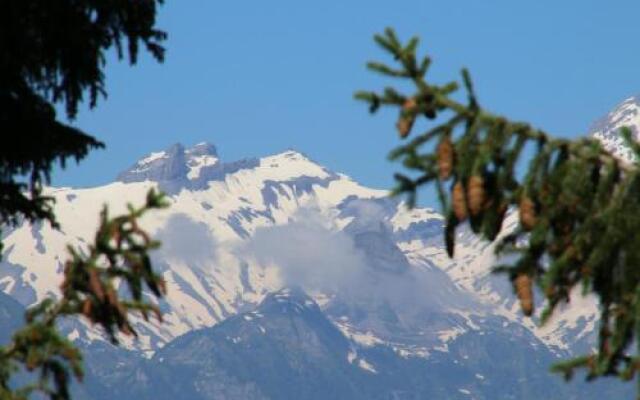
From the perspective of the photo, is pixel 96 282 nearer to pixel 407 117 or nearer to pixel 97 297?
pixel 97 297

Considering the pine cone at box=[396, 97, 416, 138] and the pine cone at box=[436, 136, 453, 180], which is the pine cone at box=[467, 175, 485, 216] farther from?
the pine cone at box=[396, 97, 416, 138]

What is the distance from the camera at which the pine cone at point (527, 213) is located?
9352mm

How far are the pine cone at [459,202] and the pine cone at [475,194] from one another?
0.15ft

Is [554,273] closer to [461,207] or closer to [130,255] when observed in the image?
[461,207]

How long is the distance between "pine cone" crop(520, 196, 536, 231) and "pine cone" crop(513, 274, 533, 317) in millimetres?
357

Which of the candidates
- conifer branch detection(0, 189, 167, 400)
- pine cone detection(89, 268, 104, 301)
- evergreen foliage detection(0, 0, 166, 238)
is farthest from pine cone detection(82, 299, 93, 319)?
evergreen foliage detection(0, 0, 166, 238)

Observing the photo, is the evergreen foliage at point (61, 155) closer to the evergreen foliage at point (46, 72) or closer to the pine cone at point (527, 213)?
the evergreen foliage at point (46, 72)

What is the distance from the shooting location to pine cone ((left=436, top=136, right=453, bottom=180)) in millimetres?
9398

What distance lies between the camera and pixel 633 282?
9.12 meters

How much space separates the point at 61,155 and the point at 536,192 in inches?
246

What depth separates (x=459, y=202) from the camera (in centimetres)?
937

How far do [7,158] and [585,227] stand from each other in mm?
6695

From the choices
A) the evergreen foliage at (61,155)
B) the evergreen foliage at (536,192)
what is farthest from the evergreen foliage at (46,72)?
the evergreen foliage at (536,192)

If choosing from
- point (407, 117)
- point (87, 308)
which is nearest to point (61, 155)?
point (87, 308)
